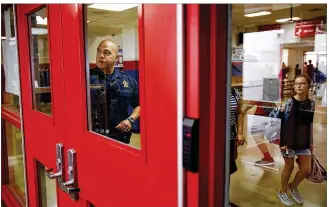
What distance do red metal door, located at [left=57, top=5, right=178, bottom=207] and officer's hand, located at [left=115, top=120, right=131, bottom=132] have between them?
67 millimetres

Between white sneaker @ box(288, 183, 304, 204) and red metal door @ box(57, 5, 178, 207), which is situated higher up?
red metal door @ box(57, 5, 178, 207)

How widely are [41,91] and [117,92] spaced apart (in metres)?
0.84

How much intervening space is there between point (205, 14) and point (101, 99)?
74 centimetres

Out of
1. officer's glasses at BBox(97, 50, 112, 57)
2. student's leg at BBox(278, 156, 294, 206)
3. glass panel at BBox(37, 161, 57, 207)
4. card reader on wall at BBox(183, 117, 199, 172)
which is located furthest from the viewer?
student's leg at BBox(278, 156, 294, 206)

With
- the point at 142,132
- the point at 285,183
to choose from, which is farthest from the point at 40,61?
the point at 285,183

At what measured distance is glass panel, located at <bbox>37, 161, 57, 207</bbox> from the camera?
2.05m

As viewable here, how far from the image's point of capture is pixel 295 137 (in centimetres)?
183

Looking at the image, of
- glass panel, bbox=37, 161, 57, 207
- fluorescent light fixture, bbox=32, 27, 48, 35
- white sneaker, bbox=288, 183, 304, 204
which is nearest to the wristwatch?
fluorescent light fixture, bbox=32, 27, 48, 35

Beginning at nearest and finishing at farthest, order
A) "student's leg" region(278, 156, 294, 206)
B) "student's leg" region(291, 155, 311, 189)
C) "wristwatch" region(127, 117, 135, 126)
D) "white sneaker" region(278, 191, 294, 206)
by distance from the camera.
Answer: "wristwatch" region(127, 117, 135, 126) → "student's leg" region(291, 155, 311, 189) → "student's leg" region(278, 156, 294, 206) → "white sneaker" region(278, 191, 294, 206)

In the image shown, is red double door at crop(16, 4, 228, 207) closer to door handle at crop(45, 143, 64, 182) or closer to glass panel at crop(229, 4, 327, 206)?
door handle at crop(45, 143, 64, 182)

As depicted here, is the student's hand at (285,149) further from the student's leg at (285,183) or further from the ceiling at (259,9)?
the ceiling at (259,9)

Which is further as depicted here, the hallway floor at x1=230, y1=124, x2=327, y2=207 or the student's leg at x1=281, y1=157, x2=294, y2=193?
the student's leg at x1=281, y1=157, x2=294, y2=193

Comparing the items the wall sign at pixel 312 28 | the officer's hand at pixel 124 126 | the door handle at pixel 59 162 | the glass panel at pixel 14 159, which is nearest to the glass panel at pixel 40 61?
the door handle at pixel 59 162

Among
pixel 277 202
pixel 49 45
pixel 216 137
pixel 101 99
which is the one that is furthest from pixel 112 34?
pixel 277 202
